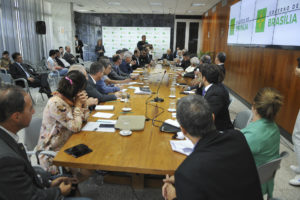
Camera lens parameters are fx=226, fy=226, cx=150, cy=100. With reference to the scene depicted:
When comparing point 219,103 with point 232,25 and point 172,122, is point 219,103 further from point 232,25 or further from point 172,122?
point 232,25

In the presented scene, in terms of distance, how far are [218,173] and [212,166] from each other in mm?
44

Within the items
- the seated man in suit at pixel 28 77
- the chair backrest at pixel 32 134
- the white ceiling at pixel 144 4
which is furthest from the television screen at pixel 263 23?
the seated man in suit at pixel 28 77

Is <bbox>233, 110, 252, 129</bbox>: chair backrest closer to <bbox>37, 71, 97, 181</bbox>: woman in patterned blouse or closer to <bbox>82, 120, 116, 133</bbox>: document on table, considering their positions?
<bbox>82, 120, 116, 133</bbox>: document on table

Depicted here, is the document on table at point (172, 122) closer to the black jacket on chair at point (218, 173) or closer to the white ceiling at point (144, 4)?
the black jacket on chair at point (218, 173)

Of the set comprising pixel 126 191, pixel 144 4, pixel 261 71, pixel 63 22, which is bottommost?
pixel 126 191

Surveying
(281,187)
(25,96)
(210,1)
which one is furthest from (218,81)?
(210,1)

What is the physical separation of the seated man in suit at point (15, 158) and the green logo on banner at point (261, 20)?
527 cm

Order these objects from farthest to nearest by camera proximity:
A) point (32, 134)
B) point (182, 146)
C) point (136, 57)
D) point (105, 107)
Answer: point (136, 57) < point (105, 107) < point (32, 134) < point (182, 146)

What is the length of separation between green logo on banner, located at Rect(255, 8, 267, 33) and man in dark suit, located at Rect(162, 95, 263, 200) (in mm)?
4755

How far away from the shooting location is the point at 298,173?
299cm

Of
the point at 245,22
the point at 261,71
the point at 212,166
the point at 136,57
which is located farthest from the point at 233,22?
the point at 212,166

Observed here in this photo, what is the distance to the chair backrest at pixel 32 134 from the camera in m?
2.25

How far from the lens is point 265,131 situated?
65.9 inches

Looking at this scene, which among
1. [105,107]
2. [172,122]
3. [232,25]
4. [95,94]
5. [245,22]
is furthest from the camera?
[232,25]
